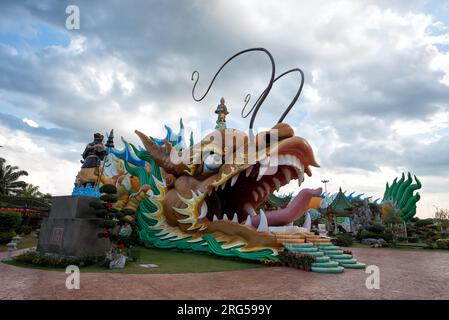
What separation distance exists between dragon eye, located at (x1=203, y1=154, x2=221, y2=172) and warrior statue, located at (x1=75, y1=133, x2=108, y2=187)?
3748mm

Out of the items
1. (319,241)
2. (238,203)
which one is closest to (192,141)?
(238,203)

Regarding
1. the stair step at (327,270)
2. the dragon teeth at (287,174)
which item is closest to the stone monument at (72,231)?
the dragon teeth at (287,174)

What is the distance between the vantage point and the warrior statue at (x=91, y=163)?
30.9ft

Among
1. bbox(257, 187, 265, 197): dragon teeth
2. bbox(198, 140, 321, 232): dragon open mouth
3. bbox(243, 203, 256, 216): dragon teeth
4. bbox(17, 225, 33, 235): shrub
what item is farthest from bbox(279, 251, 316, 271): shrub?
bbox(17, 225, 33, 235): shrub

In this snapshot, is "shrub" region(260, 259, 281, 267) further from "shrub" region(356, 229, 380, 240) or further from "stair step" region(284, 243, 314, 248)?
"shrub" region(356, 229, 380, 240)

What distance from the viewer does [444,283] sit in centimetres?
667

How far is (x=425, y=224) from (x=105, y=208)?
29.5 m

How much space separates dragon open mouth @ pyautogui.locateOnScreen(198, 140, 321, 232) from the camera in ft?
29.3

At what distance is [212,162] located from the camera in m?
10.8

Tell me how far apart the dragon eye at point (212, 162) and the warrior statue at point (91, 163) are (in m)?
3.75

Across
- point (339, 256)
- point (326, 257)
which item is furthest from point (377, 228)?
point (326, 257)

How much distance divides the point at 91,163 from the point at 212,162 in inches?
168

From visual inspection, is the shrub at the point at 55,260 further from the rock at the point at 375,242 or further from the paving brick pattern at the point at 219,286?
the rock at the point at 375,242

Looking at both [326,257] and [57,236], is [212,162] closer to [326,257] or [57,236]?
[326,257]
